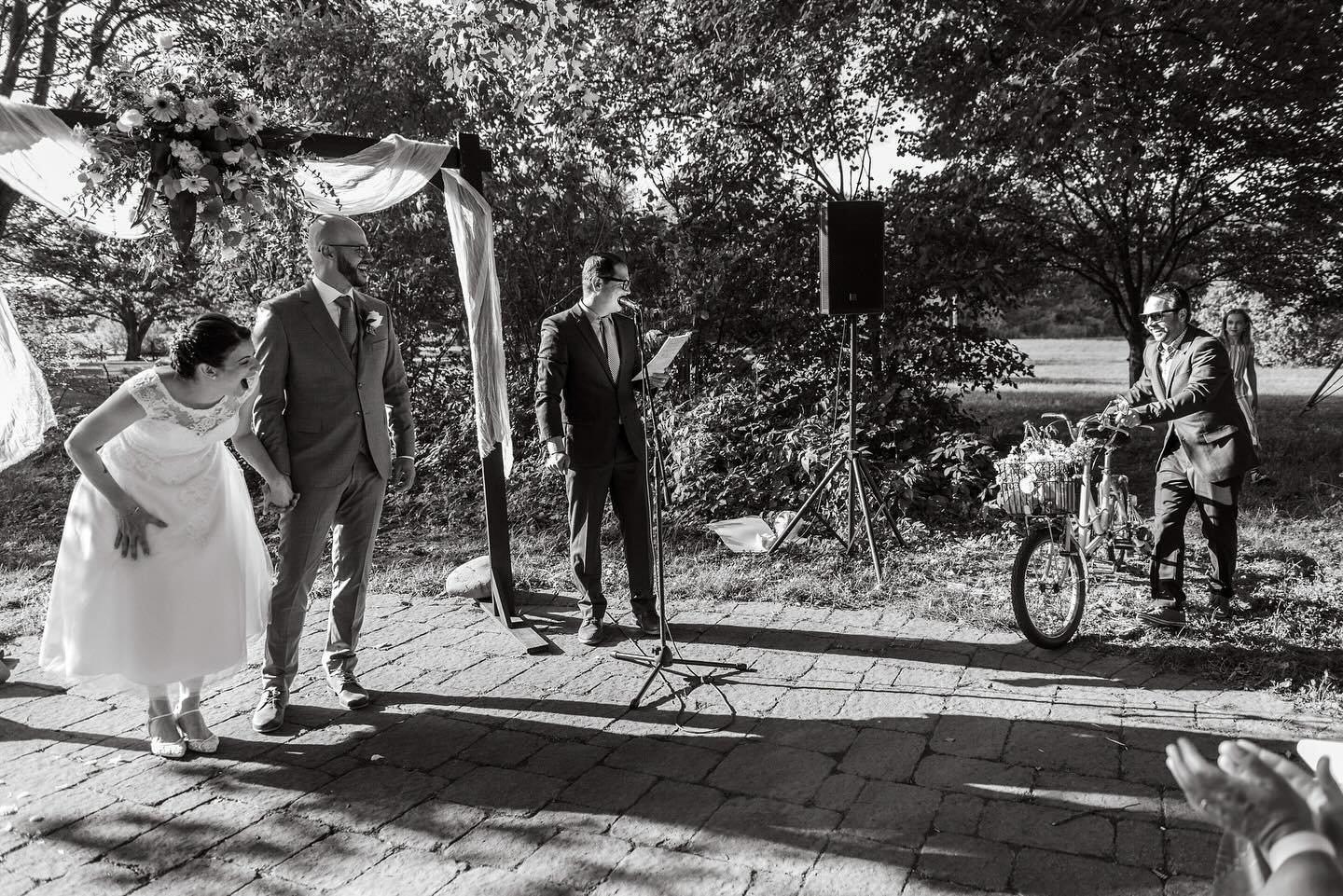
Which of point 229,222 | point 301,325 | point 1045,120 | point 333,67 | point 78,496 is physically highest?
point 333,67

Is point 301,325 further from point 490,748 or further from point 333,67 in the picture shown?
point 333,67

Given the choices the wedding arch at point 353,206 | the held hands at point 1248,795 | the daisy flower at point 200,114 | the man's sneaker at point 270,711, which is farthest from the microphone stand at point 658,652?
the held hands at point 1248,795

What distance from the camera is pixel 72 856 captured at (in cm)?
274

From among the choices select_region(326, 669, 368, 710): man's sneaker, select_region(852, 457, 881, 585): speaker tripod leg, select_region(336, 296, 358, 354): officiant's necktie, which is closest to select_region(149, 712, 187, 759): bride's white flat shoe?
select_region(326, 669, 368, 710): man's sneaker

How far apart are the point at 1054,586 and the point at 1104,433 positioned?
2.96 ft

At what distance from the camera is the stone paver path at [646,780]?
8.59ft

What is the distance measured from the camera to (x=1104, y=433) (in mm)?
4781

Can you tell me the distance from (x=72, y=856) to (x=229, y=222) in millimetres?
2364

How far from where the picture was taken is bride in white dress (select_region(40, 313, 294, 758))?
3158mm

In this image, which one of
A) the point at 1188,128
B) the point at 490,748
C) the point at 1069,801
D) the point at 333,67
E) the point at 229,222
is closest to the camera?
the point at 1069,801

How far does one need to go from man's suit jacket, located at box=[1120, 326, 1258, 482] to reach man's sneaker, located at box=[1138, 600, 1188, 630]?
2.21ft

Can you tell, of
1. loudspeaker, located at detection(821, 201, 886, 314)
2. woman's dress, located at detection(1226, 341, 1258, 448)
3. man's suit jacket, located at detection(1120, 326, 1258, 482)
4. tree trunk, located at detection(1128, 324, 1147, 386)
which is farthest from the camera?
tree trunk, located at detection(1128, 324, 1147, 386)

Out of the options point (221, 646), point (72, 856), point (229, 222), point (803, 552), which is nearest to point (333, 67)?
point (229, 222)

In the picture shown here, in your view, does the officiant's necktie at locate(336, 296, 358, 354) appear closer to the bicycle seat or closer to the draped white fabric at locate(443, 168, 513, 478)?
the draped white fabric at locate(443, 168, 513, 478)
